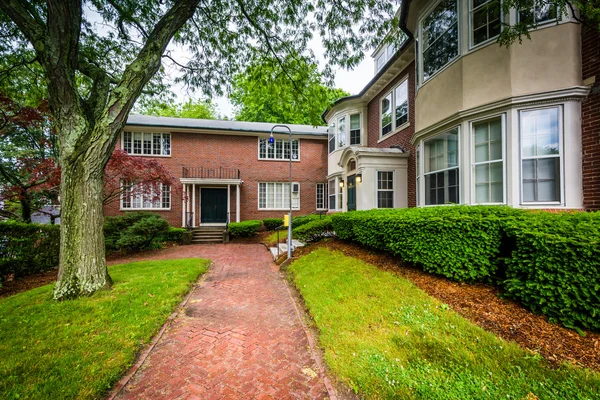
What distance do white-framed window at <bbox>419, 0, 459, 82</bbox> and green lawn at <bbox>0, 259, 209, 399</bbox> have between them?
8886 millimetres

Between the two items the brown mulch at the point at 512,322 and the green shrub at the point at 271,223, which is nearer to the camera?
the brown mulch at the point at 512,322

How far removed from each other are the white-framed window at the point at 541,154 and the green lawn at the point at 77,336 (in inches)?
291

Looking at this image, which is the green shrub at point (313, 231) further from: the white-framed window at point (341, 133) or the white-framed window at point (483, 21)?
the white-framed window at point (483, 21)

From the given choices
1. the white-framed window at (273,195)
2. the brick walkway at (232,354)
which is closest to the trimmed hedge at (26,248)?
the brick walkway at (232,354)

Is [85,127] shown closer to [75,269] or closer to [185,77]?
[75,269]

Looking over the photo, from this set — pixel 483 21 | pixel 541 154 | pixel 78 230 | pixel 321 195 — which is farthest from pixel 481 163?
pixel 321 195

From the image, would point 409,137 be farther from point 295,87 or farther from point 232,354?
point 232,354

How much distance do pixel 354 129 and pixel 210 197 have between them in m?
10.1

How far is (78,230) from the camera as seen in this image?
4586 mm

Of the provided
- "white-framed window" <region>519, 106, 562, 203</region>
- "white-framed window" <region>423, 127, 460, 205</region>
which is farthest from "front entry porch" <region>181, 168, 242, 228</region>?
"white-framed window" <region>519, 106, 562, 203</region>

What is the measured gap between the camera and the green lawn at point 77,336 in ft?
7.85

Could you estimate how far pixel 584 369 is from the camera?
2.29 meters

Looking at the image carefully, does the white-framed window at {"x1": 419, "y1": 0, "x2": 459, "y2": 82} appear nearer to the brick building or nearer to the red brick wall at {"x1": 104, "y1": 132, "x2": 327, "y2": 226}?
the brick building

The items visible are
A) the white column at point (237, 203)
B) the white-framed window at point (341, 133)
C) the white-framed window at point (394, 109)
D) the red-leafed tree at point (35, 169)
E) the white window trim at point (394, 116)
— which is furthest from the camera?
the white column at point (237, 203)
